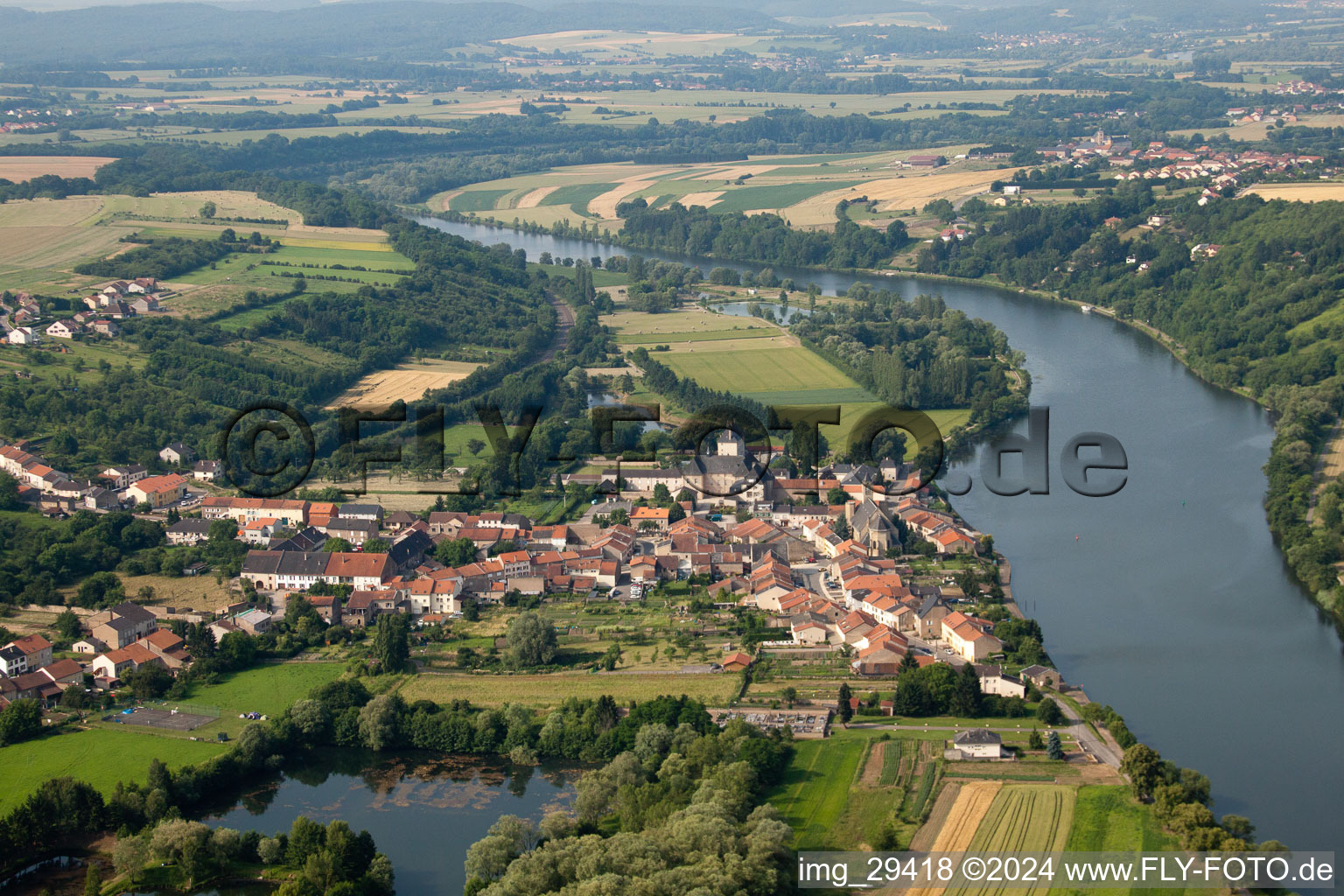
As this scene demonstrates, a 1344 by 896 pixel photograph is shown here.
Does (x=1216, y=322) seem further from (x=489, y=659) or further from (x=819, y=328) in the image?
(x=489, y=659)

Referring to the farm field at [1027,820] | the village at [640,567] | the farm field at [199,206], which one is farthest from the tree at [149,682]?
the farm field at [199,206]

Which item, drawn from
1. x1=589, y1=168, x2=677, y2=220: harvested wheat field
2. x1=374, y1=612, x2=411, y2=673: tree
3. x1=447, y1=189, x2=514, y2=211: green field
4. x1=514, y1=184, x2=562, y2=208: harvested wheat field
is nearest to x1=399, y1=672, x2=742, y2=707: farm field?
x1=374, y1=612, x2=411, y2=673: tree

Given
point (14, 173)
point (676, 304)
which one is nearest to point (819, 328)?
point (676, 304)

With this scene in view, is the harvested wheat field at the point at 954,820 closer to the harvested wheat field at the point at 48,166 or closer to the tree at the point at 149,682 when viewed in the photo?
the tree at the point at 149,682

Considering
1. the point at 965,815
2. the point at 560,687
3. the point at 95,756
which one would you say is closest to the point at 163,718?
the point at 95,756

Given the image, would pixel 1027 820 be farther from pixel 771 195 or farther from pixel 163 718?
pixel 771 195

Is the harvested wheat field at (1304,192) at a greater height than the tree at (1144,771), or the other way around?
the harvested wheat field at (1304,192)
